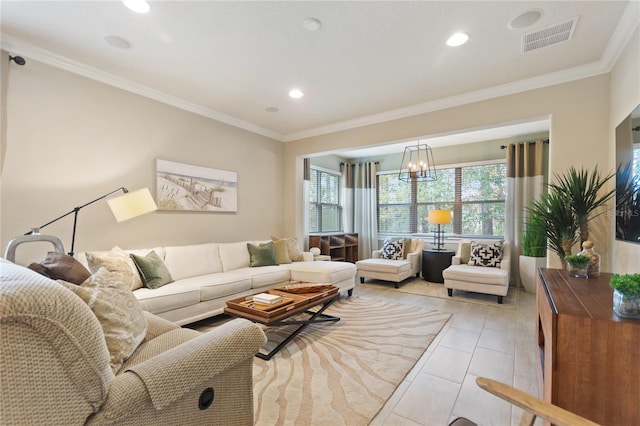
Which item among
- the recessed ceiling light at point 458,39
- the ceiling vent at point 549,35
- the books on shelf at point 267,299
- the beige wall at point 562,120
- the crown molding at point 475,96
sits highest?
the ceiling vent at point 549,35

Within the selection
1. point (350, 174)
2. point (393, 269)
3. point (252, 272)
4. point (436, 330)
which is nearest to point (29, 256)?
point (252, 272)

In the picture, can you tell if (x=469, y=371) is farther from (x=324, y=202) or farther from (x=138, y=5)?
(x=324, y=202)

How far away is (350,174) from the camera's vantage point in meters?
7.04

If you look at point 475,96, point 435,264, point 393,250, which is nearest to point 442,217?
point 435,264

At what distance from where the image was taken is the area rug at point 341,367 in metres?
1.71

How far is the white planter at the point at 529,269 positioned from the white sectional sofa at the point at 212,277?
9.15 feet

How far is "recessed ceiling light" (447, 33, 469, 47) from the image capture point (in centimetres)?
239

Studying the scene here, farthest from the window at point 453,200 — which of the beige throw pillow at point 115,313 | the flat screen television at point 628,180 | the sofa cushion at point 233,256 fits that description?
the beige throw pillow at point 115,313

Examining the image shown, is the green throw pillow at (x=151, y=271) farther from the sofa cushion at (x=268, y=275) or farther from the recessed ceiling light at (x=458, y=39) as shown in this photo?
the recessed ceiling light at (x=458, y=39)

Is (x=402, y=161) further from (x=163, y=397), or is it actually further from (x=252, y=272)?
(x=163, y=397)

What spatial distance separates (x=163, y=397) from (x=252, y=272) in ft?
8.52

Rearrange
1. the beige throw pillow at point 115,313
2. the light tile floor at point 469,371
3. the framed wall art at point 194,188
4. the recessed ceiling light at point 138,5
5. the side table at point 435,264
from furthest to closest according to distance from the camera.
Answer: the side table at point 435,264
the framed wall art at point 194,188
the recessed ceiling light at point 138,5
the light tile floor at point 469,371
the beige throw pillow at point 115,313

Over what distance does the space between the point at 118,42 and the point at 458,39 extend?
9.71 ft

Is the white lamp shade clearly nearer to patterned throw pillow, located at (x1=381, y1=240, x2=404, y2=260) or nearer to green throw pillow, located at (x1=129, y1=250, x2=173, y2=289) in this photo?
green throw pillow, located at (x1=129, y1=250, x2=173, y2=289)
